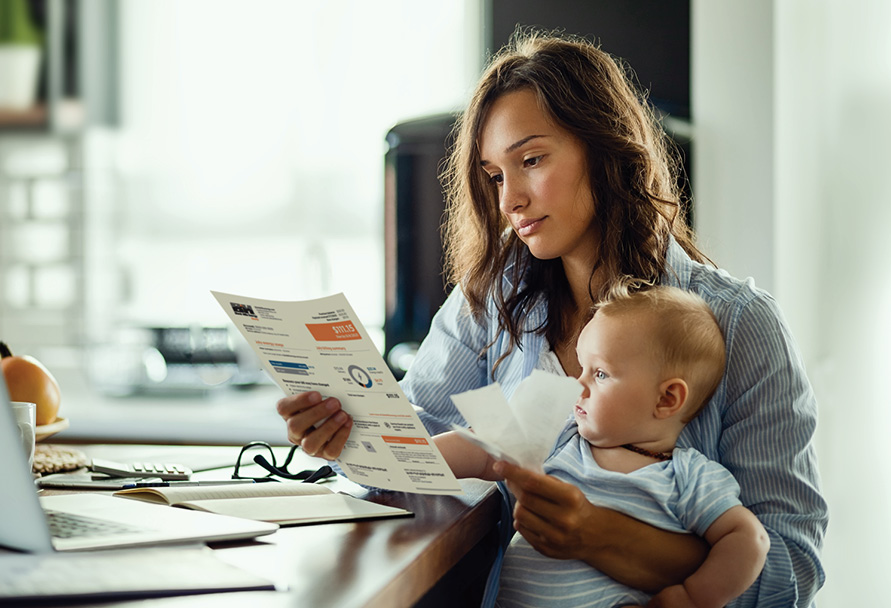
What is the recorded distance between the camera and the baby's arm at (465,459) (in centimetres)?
130

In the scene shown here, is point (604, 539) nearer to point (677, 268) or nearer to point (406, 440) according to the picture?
point (406, 440)

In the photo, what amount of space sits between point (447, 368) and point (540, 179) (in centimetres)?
36

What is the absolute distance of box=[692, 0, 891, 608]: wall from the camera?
7.31 feet

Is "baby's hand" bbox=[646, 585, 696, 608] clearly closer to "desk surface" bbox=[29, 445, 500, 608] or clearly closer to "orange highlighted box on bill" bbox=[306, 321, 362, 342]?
"desk surface" bbox=[29, 445, 500, 608]

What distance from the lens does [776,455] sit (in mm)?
1142

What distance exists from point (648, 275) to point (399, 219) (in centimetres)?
136

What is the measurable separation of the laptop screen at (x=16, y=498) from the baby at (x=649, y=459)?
588mm

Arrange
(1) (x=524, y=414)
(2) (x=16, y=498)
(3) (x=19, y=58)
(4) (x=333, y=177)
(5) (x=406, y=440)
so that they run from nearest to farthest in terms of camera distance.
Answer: (2) (x=16, y=498) → (1) (x=524, y=414) → (5) (x=406, y=440) → (4) (x=333, y=177) → (3) (x=19, y=58)

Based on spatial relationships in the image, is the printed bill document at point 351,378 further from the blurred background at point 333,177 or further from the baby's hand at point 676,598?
the blurred background at point 333,177

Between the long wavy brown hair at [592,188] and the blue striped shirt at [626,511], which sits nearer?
the blue striped shirt at [626,511]

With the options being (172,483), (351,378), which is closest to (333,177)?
(172,483)

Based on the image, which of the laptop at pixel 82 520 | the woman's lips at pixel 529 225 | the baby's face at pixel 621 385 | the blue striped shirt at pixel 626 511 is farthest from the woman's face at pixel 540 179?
the laptop at pixel 82 520

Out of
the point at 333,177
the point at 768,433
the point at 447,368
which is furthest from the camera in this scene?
the point at 333,177

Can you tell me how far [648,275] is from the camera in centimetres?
134
